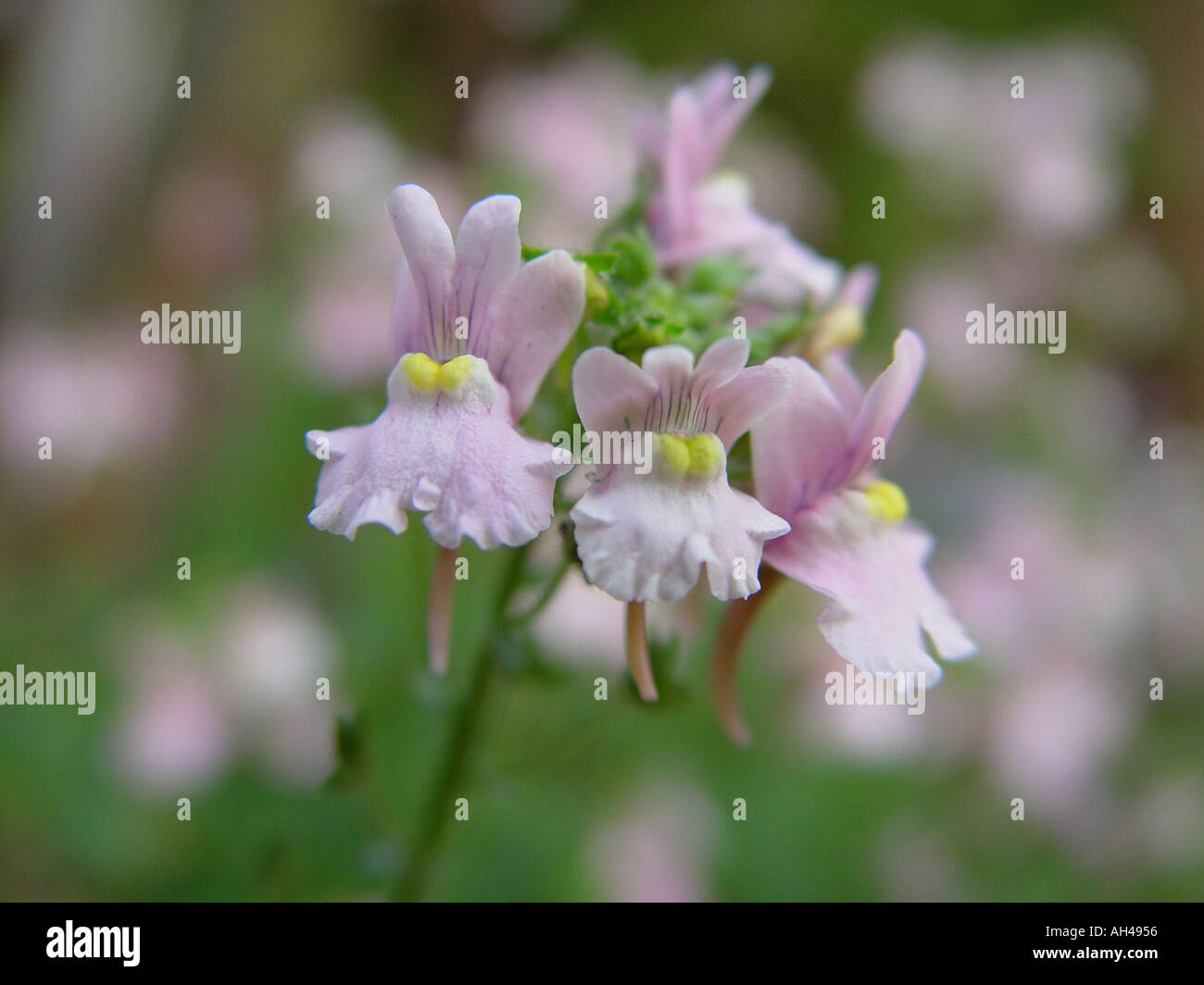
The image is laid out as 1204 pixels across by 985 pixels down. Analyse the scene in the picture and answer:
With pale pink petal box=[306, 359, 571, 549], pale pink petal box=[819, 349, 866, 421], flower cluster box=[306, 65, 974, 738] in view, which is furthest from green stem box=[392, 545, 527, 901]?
pale pink petal box=[819, 349, 866, 421]

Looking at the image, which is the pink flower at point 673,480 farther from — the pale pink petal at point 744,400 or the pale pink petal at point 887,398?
the pale pink petal at point 887,398

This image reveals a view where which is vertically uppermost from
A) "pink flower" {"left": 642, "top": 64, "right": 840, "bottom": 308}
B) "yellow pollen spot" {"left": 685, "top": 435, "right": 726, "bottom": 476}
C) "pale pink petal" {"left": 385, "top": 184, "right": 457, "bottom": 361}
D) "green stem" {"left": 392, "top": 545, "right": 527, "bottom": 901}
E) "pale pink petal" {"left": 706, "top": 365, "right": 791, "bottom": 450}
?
"pink flower" {"left": 642, "top": 64, "right": 840, "bottom": 308}

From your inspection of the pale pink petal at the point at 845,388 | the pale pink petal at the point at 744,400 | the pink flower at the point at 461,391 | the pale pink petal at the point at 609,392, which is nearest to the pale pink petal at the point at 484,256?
the pink flower at the point at 461,391

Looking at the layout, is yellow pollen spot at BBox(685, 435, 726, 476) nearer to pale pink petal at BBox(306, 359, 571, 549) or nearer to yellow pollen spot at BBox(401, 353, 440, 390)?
pale pink petal at BBox(306, 359, 571, 549)

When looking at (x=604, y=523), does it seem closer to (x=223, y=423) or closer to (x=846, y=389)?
(x=846, y=389)

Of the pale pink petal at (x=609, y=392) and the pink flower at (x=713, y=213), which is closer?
the pale pink petal at (x=609, y=392)

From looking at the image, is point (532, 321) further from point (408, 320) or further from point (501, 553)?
point (501, 553)
